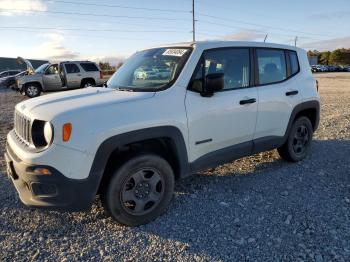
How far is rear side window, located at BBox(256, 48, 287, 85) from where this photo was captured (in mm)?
4816

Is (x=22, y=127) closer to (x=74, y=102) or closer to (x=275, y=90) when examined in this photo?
(x=74, y=102)

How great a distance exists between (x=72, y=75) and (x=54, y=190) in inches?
664

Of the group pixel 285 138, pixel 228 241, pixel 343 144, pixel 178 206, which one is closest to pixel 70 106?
pixel 178 206

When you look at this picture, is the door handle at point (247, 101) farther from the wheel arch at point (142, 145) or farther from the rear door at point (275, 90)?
the wheel arch at point (142, 145)

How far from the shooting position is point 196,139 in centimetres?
397

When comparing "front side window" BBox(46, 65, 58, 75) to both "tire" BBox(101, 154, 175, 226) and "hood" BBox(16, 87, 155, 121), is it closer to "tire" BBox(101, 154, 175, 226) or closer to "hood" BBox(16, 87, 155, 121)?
"hood" BBox(16, 87, 155, 121)

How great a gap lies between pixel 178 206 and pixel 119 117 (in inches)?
54.3

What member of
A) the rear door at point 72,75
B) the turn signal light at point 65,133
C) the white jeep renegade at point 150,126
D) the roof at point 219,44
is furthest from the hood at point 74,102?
the rear door at point 72,75

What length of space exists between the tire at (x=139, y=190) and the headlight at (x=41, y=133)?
70 cm

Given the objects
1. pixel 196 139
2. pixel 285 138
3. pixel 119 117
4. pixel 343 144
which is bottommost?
pixel 343 144

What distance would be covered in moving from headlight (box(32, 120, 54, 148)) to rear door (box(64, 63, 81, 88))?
16408 mm

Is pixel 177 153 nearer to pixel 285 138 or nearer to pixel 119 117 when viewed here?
pixel 119 117

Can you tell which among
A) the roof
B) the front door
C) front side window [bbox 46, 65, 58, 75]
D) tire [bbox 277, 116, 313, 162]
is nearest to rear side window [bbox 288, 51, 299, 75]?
the roof

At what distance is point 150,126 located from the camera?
3.54 m
